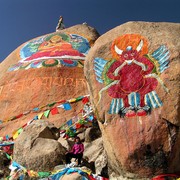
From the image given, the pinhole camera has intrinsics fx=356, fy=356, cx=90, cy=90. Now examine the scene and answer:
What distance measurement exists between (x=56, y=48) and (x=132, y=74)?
398 inches

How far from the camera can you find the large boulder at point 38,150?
10219 millimetres

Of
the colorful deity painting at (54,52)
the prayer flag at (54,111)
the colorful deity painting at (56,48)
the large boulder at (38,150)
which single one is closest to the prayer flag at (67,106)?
the prayer flag at (54,111)

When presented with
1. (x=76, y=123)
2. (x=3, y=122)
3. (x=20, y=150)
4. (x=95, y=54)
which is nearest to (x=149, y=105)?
(x=95, y=54)

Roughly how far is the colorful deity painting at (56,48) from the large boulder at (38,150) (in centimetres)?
749

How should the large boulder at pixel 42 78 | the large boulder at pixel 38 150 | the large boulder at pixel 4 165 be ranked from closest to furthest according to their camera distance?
1. the large boulder at pixel 38 150
2. the large boulder at pixel 4 165
3. the large boulder at pixel 42 78

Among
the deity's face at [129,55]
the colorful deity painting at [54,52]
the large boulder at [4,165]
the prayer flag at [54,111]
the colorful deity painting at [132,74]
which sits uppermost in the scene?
the deity's face at [129,55]

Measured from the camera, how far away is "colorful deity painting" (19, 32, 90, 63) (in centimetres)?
1861

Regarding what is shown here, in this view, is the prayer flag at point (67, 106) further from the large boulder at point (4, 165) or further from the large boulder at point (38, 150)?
the large boulder at point (4, 165)

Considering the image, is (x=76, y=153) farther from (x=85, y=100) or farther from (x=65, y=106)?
(x=85, y=100)

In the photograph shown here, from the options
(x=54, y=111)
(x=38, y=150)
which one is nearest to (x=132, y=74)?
(x=38, y=150)

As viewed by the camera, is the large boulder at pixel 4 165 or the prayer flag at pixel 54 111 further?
the prayer flag at pixel 54 111

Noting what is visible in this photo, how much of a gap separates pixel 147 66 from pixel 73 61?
9.01m

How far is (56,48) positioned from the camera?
19047 mm

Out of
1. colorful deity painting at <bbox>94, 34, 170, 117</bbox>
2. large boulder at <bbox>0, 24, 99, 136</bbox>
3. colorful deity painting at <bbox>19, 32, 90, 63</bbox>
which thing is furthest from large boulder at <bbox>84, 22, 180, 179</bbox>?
colorful deity painting at <bbox>19, 32, 90, 63</bbox>
